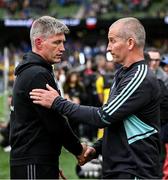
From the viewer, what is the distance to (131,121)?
13.1 ft

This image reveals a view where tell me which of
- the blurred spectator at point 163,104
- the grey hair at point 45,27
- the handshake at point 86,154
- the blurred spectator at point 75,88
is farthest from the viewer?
the blurred spectator at point 75,88

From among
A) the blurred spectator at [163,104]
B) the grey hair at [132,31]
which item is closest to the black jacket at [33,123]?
the grey hair at [132,31]

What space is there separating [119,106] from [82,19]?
30849 millimetres

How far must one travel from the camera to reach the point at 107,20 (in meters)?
34.3

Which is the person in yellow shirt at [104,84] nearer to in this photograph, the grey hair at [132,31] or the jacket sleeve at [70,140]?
the jacket sleeve at [70,140]

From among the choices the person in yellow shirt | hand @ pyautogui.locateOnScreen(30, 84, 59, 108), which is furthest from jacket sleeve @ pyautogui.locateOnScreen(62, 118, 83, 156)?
the person in yellow shirt

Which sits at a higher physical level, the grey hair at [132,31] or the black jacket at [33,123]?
the grey hair at [132,31]

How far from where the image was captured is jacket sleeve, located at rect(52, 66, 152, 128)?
3.97 m

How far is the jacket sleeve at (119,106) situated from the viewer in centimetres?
397

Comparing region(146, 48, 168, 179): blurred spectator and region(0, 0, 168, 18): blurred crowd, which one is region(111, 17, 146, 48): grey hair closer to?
region(146, 48, 168, 179): blurred spectator

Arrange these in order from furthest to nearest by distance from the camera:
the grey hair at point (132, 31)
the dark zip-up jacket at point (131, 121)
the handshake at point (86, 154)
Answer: the handshake at point (86, 154) → the grey hair at point (132, 31) → the dark zip-up jacket at point (131, 121)

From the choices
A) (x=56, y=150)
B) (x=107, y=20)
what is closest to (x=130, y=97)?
(x=56, y=150)

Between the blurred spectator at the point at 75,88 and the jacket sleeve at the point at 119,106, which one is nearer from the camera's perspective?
the jacket sleeve at the point at 119,106

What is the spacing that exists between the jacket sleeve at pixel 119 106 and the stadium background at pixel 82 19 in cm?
2700
